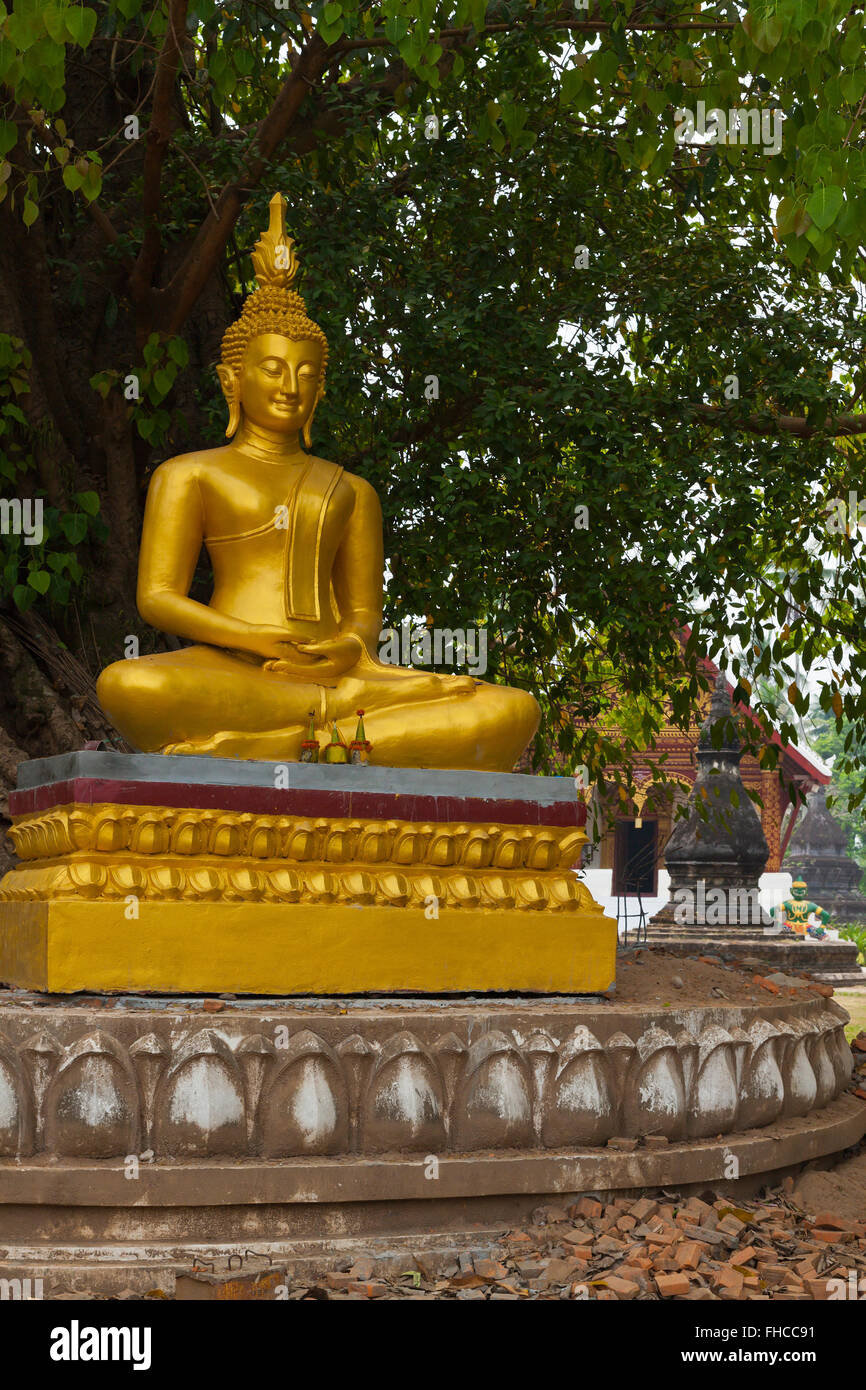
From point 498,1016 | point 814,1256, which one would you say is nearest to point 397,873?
point 498,1016

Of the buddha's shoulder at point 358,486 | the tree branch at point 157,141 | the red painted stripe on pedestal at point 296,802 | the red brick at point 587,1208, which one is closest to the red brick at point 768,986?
the red painted stripe on pedestal at point 296,802

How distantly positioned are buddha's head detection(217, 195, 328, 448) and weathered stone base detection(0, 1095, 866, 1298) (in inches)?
128

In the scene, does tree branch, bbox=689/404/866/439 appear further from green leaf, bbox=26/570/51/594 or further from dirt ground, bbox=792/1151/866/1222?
dirt ground, bbox=792/1151/866/1222

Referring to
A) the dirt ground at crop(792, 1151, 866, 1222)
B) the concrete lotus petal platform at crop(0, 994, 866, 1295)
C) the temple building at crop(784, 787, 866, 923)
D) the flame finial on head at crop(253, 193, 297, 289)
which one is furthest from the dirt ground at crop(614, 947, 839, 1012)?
the temple building at crop(784, 787, 866, 923)

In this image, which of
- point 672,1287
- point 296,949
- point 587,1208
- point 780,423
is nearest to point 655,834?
point 780,423

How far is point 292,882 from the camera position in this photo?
5.13 meters

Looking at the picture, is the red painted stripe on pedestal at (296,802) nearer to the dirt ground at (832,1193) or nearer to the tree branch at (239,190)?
the dirt ground at (832,1193)

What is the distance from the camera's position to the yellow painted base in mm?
4770

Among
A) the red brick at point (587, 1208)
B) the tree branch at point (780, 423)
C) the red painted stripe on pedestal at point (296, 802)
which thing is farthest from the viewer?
the tree branch at point (780, 423)

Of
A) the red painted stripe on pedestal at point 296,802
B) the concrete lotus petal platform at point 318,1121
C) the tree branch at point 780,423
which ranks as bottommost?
the concrete lotus petal platform at point 318,1121

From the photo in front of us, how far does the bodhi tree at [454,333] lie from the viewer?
717 centimetres

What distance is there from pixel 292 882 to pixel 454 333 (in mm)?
3288

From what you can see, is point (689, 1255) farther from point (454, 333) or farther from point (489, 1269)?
point (454, 333)

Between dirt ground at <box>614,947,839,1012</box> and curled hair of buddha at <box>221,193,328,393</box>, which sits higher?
curled hair of buddha at <box>221,193,328,393</box>
